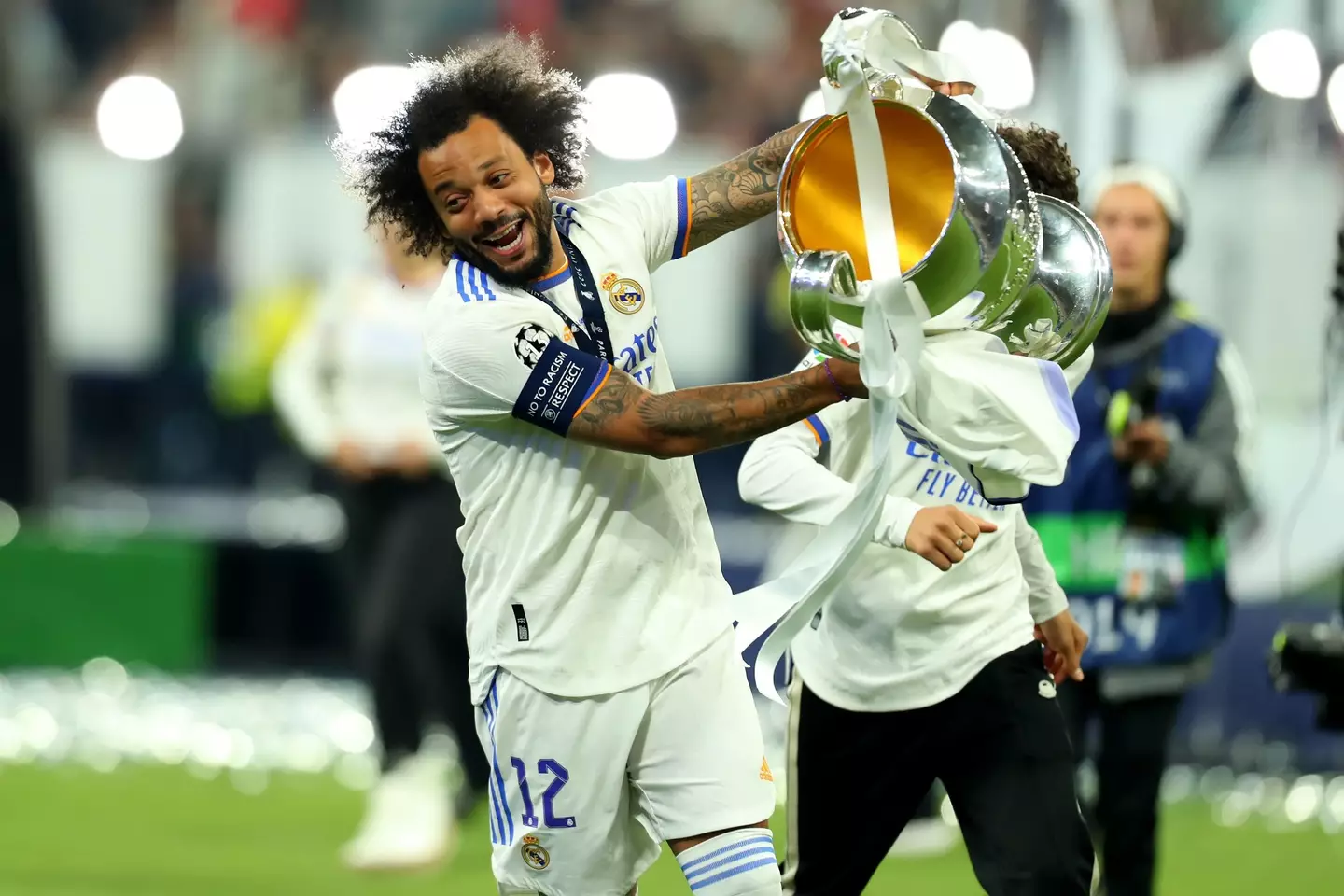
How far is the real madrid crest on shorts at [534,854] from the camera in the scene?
3891 mm

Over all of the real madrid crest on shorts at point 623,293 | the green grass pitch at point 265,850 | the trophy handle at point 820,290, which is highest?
the trophy handle at point 820,290

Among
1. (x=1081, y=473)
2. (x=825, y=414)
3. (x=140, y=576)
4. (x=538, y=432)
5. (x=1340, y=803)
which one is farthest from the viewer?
(x=140, y=576)

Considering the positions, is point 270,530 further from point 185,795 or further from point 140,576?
point 185,795

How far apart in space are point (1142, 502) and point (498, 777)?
2.36 meters

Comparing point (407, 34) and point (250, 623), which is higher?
point (407, 34)

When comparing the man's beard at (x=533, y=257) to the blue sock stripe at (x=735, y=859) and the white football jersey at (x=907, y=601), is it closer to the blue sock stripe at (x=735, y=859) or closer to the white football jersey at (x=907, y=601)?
the white football jersey at (x=907, y=601)

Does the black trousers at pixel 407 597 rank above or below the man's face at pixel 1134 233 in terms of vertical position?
below

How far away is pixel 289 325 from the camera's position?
1159 centimetres

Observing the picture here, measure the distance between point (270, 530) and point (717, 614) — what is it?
25.5 ft

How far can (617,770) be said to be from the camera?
12.6ft

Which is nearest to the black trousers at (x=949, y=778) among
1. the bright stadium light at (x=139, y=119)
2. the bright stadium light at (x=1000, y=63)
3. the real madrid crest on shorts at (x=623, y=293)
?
the real madrid crest on shorts at (x=623, y=293)

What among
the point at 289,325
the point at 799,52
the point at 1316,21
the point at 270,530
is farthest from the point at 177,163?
the point at 1316,21

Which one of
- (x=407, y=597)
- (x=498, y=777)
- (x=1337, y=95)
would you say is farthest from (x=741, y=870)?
(x=1337, y=95)

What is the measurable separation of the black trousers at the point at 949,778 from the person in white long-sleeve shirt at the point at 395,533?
9.95ft
